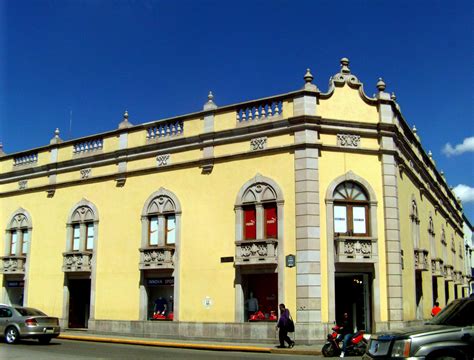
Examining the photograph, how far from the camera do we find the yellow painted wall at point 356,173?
2241 centimetres

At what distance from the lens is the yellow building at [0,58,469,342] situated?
22.7 meters

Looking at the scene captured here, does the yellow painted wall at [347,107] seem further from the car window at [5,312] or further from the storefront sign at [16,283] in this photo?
the storefront sign at [16,283]

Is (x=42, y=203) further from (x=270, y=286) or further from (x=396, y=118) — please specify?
(x=396, y=118)

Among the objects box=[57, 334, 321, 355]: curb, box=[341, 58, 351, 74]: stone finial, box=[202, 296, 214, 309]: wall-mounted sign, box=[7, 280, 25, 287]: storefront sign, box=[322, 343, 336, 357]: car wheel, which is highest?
box=[341, 58, 351, 74]: stone finial

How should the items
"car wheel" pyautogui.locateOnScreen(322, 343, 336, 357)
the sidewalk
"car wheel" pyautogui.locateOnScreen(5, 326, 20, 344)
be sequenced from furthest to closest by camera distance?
1. "car wheel" pyautogui.locateOnScreen(5, 326, 20, 344)
2. the sidewalk
3. "car wheel" pyautogui.locateOnScreen(322, 343, 336, 357)

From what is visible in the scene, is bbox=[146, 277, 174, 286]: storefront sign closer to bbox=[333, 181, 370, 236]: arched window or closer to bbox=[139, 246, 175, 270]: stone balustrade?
bbox=[139, 246, 175, 270]: stone balustrade

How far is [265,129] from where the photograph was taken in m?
24.0

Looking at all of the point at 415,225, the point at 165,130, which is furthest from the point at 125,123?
the point at 415,225

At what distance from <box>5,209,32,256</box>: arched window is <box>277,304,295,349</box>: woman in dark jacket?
1701cm

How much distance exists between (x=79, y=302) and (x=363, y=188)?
622 inches

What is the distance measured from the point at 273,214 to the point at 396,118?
723 cm

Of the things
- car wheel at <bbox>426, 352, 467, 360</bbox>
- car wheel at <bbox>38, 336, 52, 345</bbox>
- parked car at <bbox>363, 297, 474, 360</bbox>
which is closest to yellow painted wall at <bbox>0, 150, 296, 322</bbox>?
car wheel at <bbox>38, 336, 52, 345</bbox>

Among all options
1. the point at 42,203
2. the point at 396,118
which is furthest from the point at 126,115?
the point at 396,118

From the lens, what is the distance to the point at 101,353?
18984mm
